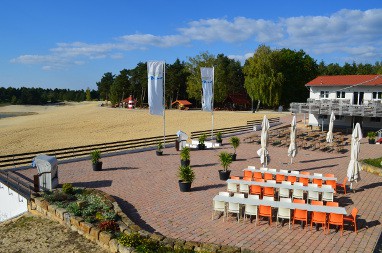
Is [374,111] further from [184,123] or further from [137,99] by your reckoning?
[137,99]

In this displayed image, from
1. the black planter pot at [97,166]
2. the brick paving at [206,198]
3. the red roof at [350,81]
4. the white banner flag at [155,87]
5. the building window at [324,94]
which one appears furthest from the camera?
the building window at [324,94]

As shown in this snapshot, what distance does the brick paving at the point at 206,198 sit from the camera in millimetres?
9523

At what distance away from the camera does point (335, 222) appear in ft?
33.2

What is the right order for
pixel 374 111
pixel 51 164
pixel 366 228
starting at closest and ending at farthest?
pixel 366 228, pixel 51 164, pixel 374 111

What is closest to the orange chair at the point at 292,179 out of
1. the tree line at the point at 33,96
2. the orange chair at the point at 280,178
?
the orange chair at the point at 280,178

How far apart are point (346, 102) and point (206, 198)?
28.1 meters

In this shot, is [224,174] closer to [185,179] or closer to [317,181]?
[185,179]

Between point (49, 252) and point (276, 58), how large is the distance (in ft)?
186

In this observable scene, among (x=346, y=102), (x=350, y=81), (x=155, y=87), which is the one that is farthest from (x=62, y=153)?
(x=350, y=81)

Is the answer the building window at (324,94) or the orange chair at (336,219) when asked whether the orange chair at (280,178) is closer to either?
the orange chair at (336,219)

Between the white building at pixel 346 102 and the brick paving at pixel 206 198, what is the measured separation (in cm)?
854

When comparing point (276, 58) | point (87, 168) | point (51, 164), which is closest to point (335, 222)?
point (51, 164)

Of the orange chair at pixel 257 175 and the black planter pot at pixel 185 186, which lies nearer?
the black planter pot at pixel 185 186

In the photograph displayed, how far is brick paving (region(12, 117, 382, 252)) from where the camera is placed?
952 centimetres
